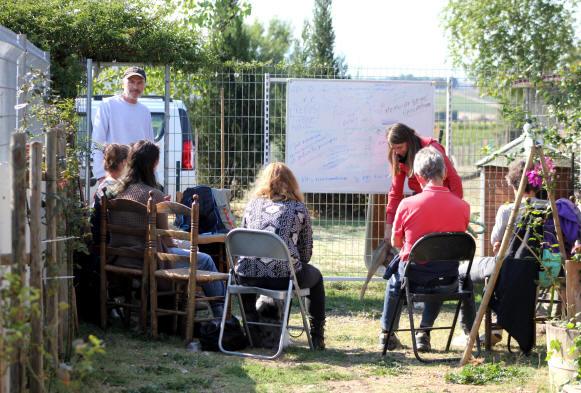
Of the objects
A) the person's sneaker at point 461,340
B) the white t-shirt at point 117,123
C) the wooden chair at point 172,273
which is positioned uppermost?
the white t-shirt at point 117,123

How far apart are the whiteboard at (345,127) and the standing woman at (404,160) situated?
946mm

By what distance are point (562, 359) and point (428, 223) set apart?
4.43ft

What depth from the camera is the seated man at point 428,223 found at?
4.95 metres

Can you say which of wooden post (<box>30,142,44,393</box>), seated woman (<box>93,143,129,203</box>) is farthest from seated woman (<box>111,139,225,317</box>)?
wooden post (<box>30,142,44,393</box>)

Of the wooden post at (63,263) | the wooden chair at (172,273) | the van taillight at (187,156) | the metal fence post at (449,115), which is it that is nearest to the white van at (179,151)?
the van taillight at (187,156)

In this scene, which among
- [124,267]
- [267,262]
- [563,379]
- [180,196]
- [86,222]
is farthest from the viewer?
[180,196]

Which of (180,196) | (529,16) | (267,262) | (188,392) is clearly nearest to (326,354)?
(267,262)

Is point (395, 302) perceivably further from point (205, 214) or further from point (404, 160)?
point (205, 214)

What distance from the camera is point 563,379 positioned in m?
3.88

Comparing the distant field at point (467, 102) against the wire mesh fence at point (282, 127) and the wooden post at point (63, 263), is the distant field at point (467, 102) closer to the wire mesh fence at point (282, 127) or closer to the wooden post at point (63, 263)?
the wire mesh fence at point (282, 127)

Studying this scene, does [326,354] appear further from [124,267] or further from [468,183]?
[468,183]

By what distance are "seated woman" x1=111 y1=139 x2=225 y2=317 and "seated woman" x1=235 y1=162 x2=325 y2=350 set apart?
623mm

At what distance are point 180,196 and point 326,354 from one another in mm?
2428

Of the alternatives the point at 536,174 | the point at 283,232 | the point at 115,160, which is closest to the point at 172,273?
the point at 283,232
